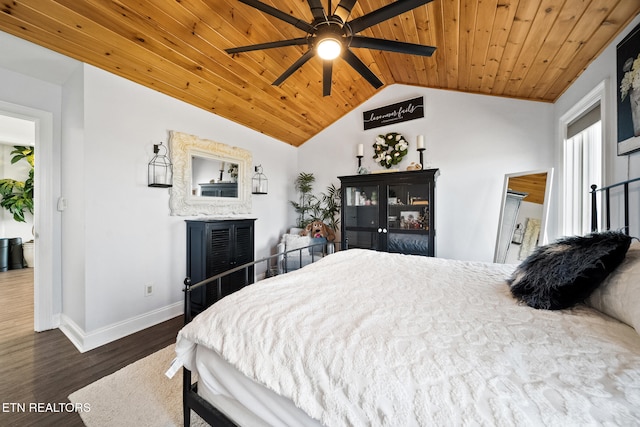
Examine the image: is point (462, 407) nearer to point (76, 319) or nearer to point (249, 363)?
point (249, 363)

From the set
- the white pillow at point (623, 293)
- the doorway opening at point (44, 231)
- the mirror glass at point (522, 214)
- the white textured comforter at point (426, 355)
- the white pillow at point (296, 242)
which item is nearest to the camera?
the white textured comforter at point (426, 355)

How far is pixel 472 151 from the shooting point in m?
3.17

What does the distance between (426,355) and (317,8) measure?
5.56ft

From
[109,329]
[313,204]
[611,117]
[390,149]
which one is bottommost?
[109,329]

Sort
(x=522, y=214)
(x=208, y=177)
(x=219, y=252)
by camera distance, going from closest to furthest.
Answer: (x=522, y=214) < (x=219, y=252) < (x=208, y=177)

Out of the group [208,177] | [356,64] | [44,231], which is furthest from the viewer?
[208,177]

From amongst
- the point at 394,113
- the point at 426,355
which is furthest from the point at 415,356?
the point at 394,113

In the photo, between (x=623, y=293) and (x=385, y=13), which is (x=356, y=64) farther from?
(x=623, y=293)

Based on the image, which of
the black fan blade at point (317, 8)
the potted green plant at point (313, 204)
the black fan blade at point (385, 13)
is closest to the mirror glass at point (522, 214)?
the potted green plant at point (313, 204)

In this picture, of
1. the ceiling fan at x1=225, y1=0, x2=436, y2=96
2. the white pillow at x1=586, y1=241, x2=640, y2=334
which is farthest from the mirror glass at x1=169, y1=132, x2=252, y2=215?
the white pillow at x1=586, y1=241, x2=640, y2=334

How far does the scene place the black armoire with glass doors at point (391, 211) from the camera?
121 inches

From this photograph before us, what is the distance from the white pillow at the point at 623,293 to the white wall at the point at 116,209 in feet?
10.7

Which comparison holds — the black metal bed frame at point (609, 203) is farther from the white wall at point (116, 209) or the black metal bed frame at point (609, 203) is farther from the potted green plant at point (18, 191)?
the potted green plant at point (18, 191)

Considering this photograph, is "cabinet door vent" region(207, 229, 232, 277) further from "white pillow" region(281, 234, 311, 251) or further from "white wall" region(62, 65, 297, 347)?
"white pillow" region(281, 234, 311, 251)
